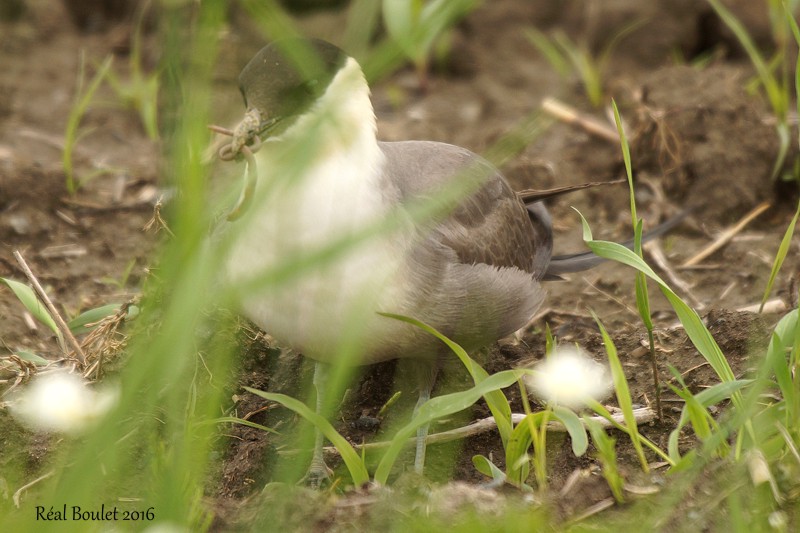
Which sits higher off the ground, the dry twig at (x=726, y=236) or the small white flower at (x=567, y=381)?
the small white flower at (x=567, y=381)

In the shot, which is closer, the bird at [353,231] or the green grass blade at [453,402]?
the green grass blade at [453,402]

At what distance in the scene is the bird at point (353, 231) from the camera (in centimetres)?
308

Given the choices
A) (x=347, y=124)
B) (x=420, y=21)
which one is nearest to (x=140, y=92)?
(x=420, y=21)

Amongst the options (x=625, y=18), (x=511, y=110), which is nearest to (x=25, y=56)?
(x=511, y=110)

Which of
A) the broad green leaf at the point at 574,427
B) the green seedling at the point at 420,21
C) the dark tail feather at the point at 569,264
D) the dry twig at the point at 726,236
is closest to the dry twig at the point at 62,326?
the green seedling at the point at 420,21

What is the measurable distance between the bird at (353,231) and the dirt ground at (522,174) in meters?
0.22


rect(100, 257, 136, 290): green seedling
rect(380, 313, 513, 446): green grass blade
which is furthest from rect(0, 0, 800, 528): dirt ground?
rect(380, 313, 513, 446): green grass blade

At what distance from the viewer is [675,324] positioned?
4.18 m

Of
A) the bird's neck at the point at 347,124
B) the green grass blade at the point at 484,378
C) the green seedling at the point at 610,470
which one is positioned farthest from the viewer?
the bird's neck at the point at 347,124

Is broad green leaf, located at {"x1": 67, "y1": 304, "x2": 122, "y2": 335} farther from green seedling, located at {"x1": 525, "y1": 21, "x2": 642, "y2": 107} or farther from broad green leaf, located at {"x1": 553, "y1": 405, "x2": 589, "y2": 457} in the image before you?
green seedling, located at {"x1": 525, "y1": 21, "x2": 642, "y2": 107}

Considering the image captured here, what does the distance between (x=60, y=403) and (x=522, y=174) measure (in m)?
3.05

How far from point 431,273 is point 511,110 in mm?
2998

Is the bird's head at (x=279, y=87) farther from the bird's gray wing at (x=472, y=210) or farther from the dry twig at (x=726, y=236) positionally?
the dry twig at (x=726, y=236)

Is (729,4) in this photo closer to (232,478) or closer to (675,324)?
(675,324)
